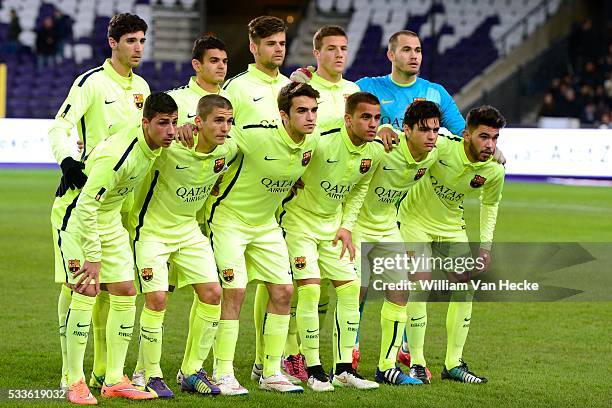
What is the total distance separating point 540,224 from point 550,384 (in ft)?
31.6

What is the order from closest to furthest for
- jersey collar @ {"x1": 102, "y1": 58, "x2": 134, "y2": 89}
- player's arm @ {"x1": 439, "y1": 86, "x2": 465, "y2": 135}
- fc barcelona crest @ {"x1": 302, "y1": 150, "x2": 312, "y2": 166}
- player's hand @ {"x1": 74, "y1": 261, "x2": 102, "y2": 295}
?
player's hand @ {"x1": 74, "y1": 261, "x2": 102, "y2": 295}
fc barcelona crest @ {"x1": 302, "y1": 150, "x2": 312, "y2": 166}
jersey collar @ {"x1": 102, "y1": 58, "x2": 134, "y2": 89}
player's arm @ {"x1": 439, "y1": 86, "x2": 465, "y2": 135}

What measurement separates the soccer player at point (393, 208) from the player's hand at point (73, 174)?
193 cm

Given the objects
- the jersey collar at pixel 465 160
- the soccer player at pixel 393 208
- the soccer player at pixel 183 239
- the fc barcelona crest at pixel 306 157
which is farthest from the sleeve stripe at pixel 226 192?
the jersey collar at pixel 465 160

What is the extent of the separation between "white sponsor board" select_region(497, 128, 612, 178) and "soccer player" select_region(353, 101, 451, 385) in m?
13.2

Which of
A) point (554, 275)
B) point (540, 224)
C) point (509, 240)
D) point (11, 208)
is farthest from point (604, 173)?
point (11, 208)

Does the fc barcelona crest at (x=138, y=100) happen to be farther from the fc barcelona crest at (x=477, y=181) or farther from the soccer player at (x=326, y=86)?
the fc barcelona crest at (x=477, y=181)

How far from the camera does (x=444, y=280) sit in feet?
26.0

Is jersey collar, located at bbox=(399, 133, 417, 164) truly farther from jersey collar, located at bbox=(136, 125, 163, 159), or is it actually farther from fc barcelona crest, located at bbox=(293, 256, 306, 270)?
jersey collar, located at bbox=(136, 125, 163, 159)

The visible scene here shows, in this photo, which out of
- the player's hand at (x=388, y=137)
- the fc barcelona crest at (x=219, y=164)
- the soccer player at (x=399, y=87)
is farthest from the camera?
the soccer player at (x=399, y=87)

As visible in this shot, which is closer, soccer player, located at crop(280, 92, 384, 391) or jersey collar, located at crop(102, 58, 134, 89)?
soccer player, located at crop(280, 92, 384, 391)

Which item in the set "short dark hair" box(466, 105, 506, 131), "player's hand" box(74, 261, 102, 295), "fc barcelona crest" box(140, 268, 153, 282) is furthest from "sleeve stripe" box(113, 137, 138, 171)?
"short dark hair" box(466, 105, 506, 131)

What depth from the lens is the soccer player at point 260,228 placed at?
699 centimetres

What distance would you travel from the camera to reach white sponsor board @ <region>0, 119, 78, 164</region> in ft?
68.4

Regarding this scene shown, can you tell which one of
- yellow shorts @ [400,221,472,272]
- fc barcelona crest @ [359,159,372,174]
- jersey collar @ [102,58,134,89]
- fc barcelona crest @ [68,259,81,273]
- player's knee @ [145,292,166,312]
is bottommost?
player's knee @ [145,292,166,312]
